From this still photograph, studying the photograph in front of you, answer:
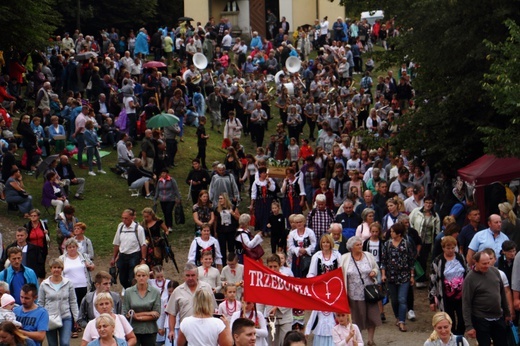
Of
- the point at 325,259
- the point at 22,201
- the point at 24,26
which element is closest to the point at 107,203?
the point at 22,201

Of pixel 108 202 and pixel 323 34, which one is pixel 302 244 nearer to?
pixel 108 202

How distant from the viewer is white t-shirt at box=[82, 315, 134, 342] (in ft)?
38.5

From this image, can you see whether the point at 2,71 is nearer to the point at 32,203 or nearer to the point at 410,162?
the point at 32,203

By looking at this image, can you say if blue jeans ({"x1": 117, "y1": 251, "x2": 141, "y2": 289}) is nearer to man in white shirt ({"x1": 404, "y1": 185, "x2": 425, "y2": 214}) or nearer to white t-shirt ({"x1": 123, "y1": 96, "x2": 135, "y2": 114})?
man in white shirt ({"x1": 404, "y1": 185, "x2": 425, "y2": 214})

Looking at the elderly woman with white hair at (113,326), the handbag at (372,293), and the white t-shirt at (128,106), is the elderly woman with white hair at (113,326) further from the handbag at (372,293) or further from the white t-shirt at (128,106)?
the white t-shirt at (128,106)

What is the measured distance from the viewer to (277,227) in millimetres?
21672

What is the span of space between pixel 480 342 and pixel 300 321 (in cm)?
246

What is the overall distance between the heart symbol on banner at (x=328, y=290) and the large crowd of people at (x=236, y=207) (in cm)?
33

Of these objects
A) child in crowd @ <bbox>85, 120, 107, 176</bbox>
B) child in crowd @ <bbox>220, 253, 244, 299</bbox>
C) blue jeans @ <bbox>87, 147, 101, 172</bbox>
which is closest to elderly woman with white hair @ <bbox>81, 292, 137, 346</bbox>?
child in crowd @ <bbox>220, 253, 244, 299</bbox>

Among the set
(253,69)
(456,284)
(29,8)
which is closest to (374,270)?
(456,284)

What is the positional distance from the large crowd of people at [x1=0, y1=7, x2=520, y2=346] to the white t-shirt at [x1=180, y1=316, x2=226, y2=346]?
0.8 inches

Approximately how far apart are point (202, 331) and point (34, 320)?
292 centimetres

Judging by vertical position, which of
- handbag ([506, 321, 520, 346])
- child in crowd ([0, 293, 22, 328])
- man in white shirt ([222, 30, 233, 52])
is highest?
man in white shirt ([222, 30, 233, 52])

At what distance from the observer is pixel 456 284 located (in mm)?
15180
